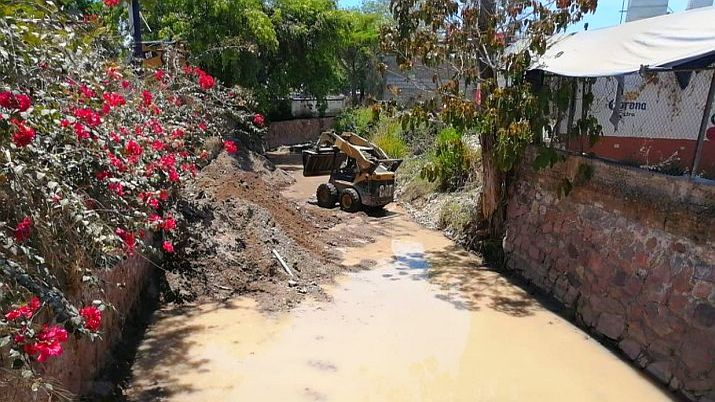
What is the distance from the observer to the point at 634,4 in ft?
29.5

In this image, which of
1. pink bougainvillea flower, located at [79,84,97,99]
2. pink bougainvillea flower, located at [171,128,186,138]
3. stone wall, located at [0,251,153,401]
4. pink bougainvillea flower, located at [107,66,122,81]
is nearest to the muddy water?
stone wall, located at [0,251,153,401]

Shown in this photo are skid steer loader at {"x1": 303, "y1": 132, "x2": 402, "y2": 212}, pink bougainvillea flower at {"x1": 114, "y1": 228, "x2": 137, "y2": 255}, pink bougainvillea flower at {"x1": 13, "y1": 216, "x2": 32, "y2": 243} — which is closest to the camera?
pink bougainvillea flower at {"x1": 13, "y1": 216, "x2": 32, "y2": 243}

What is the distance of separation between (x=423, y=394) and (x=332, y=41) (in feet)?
51.9

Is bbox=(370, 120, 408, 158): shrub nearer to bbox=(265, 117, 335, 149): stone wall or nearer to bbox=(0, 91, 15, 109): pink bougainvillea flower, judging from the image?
bbox=(265, 117, 335, 149): stone wall

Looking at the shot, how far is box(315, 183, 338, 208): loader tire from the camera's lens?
11758 mm

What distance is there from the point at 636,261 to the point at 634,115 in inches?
142

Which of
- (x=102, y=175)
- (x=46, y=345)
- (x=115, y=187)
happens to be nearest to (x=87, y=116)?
(x=102, y=175)

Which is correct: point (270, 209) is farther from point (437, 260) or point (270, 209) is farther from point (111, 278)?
point (111, 278)

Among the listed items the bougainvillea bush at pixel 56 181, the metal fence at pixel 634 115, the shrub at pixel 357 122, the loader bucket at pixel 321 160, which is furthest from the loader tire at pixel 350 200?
the bougainvillea bush at pixel 56 181

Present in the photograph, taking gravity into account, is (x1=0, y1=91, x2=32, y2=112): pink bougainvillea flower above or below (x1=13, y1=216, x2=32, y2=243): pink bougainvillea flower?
Result: above

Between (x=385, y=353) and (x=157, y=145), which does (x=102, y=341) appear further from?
(x=385, y=353)

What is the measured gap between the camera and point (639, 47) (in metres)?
5.72

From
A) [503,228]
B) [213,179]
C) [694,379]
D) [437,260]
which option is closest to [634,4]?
[503,228]

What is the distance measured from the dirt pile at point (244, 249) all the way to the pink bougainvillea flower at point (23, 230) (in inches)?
157
